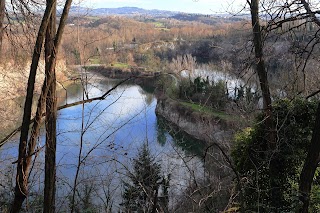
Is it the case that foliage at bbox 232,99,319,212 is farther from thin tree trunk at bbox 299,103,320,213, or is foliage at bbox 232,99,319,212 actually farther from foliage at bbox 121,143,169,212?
foliage at bbox 121,143,169,212

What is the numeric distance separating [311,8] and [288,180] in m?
2.60

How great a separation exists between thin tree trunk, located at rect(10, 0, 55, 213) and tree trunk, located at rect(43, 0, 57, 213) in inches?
4.1

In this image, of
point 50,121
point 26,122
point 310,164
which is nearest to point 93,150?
point 50,121

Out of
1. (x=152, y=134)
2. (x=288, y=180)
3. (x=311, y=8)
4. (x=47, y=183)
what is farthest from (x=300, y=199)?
(x=152, y=134)

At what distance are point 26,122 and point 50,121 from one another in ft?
0.60

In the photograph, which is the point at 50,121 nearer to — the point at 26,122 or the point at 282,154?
the point at 26,122

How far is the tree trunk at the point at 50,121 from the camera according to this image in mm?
2520

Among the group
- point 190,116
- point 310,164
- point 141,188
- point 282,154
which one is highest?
point 310,164

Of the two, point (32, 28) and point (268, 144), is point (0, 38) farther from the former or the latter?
point (268, 144)

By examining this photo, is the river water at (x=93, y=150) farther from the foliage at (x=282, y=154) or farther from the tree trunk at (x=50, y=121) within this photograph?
the foliage at (x=282, y=154)

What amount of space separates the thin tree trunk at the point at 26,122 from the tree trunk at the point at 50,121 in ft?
0.34

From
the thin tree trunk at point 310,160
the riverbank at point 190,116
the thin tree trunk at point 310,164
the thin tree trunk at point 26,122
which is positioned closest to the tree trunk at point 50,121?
the thin tree trunk at point 26,122

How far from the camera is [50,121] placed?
2605mm

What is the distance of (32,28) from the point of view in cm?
301
